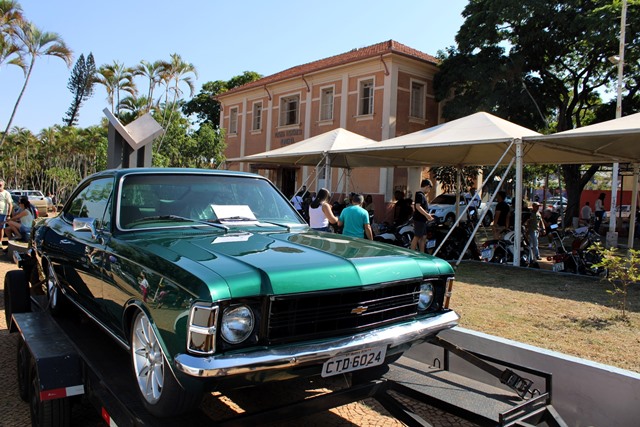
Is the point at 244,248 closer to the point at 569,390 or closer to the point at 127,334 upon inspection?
the point at 127,334

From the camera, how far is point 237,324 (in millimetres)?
2385

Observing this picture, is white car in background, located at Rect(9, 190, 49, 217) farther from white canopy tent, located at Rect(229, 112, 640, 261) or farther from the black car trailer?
the black car trailer

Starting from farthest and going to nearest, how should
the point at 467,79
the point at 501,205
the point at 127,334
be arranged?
the point at 467,79
the point at 501,205
the point at 127,334

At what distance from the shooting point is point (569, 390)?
11.7ft

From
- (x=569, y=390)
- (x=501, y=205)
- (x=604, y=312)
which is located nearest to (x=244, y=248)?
(x=569, y=390)

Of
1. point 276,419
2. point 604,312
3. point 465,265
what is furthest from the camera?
point 465,265

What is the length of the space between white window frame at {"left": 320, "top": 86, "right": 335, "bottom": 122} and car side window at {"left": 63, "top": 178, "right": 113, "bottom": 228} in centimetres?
1998

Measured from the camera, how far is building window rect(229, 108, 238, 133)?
30.5m

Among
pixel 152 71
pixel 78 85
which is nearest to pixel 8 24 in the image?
pixel 152 71

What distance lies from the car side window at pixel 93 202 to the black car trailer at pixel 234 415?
930 millimetres

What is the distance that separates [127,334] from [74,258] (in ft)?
4.48

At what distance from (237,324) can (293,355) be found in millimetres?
319

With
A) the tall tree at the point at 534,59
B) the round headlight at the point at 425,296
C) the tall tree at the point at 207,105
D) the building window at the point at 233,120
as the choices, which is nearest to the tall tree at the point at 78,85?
the tall tree at the point at 207,105

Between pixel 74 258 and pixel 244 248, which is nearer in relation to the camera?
pixel 244 248
